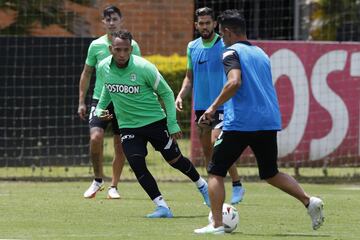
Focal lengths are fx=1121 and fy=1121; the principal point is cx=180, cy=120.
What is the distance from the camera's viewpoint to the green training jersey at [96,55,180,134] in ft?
38.7

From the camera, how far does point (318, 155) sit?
18.3m

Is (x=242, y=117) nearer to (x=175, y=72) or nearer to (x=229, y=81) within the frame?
(x=229, y=81)

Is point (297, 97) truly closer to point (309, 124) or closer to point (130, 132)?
point (309, 124)

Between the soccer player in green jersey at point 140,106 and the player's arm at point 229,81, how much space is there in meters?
1.76

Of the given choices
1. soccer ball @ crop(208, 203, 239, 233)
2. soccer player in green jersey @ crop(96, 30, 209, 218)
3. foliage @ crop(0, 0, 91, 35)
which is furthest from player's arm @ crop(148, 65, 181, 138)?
foliage @ crop(0, 0, 91, 35)

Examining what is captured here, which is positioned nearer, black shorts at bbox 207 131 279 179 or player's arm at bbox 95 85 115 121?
black shorts at bbox 207 131 279 179

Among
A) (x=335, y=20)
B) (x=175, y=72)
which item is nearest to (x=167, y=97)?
(x=175, y=72)

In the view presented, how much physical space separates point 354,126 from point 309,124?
73 centimetres

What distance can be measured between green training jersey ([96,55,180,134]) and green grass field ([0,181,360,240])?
104 cm

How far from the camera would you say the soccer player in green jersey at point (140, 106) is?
1165cm

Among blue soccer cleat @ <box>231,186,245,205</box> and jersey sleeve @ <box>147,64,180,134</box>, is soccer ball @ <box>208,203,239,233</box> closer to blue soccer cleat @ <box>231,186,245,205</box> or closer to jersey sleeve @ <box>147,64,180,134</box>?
jersey sleeve @ <box>147,64,180,134</box>

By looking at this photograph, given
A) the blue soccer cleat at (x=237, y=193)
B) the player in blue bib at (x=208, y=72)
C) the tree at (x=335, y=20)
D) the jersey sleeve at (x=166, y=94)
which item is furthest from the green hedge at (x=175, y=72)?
the jersey sleeve at (x=166, y=94)

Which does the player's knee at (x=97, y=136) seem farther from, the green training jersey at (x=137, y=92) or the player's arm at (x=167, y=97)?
the player's arm at (x=167, y=97)

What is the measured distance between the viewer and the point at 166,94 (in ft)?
38.5
